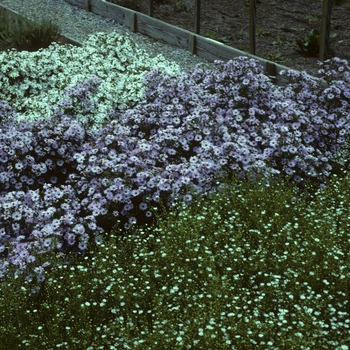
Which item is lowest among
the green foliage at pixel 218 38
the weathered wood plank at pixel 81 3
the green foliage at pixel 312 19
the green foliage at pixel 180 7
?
the weathered wood plank at pixel 81 3

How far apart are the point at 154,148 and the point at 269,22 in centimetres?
643

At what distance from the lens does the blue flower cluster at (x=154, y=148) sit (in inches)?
237

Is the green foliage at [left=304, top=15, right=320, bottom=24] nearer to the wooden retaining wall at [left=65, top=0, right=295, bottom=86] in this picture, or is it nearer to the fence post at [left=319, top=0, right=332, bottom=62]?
the wooden retaining wall at [left=65, top=0, right=295, bottom=86]

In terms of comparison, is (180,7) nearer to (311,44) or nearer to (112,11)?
(112,11)

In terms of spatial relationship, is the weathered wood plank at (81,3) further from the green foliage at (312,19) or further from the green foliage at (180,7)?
the green foliage at (312,19)

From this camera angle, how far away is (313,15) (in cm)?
1265

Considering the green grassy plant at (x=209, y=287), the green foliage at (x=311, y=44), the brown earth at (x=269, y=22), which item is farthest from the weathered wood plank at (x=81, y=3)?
the green grassy plant at (x=209, y=287)

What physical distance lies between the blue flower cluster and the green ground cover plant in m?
0.02

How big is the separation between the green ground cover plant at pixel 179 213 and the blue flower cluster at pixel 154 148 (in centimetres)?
2

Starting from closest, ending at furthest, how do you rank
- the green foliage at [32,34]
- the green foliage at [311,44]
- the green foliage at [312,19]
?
the green foliage at [311,44] < the green foliage at [32,34] < the green foliage at [312,19]

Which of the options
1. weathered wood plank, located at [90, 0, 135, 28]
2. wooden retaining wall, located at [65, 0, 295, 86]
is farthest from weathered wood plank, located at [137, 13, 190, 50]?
weathered wood plank, located at [90, 0, 135, 28]

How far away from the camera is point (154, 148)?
6832 mm

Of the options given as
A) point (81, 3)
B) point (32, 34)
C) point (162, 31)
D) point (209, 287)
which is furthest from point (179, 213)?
point (81, 3)

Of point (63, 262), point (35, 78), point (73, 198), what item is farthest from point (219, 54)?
point (63, 262)
